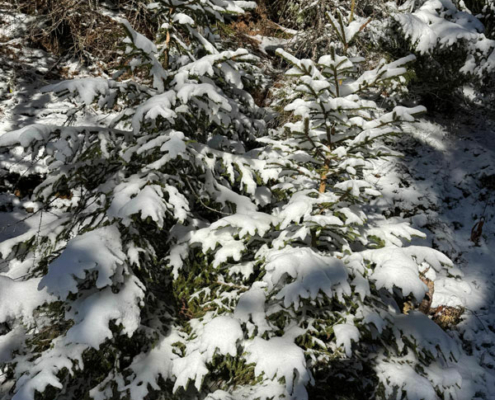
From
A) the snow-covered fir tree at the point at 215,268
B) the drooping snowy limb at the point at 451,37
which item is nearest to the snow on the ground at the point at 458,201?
the drooping snowy limb at the point at 451,37

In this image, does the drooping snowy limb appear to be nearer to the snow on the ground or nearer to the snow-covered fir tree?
the snow on the ground

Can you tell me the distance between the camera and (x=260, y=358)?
2.39 m

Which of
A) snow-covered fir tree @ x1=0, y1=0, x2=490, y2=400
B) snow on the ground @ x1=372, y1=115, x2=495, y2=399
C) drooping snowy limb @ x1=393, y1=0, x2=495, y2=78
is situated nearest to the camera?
snow-covered fir tree @ x1=0, y1=0, x2=490, y2=400

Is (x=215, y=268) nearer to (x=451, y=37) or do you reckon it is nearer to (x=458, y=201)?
(x=458, y=201)

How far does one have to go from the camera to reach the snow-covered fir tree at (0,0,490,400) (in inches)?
94.3

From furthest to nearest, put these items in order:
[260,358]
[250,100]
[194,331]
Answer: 1. [250,100]
2. [194,331]
3. [260,358]

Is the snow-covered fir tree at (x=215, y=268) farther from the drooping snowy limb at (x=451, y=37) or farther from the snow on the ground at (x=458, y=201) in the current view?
the drooping snowy limb at (x=451, y=37)

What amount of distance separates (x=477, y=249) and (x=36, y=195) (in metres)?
6.65

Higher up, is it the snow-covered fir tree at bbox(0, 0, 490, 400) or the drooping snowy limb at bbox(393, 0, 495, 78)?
the drooping snowy limb at bbox(393, 0, 495, 78)

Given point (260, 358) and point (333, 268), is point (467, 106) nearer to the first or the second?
point (333, 268)

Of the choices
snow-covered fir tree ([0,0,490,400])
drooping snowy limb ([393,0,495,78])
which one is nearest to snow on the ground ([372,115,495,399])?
drooping snowy limb ([393,0,495,78])

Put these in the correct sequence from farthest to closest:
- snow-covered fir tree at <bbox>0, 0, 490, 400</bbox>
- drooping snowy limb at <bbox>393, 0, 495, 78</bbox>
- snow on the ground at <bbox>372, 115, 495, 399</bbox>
Result: 1. drooping snowy limb at <bbox>393, 0, 495, 78</bbox>
2. snow on the ground at <bbox>372, 115, 495, 399</bbox>
3. snow-covered fir tree at <bbox>0, 0, 490, 400</bbox>

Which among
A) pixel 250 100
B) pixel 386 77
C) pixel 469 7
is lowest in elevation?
pixel 250 100

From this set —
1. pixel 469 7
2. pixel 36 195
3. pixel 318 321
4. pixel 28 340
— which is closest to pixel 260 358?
pixel 318 321
